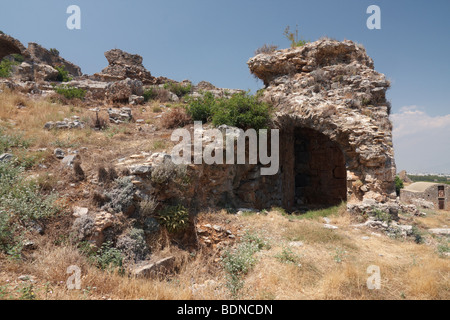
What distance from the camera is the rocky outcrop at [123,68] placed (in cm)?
1310

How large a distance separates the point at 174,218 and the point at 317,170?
32.1 ft

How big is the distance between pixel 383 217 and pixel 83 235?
7174mm

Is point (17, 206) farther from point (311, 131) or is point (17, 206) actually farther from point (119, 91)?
point (311, 131)

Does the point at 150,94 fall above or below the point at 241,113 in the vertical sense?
above

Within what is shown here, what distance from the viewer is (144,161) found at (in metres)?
5.55

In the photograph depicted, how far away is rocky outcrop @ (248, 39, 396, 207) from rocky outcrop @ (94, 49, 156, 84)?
7.50 m

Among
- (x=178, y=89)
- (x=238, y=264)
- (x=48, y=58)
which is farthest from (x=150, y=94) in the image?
(x=48, y=58)

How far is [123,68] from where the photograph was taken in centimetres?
1338

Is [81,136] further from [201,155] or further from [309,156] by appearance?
[309,156]

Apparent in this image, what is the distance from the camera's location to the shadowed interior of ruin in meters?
11.8

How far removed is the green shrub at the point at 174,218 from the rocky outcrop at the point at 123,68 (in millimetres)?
10884

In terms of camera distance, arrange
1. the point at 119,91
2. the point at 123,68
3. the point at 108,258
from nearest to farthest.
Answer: the point at 108,258
the point at 119,91
the point at 123,68

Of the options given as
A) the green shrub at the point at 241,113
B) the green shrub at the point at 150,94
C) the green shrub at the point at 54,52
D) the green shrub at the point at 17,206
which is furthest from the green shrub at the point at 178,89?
the green shrub at the point at 54,52

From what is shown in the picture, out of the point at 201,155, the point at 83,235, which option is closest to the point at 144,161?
the point at 201,155
